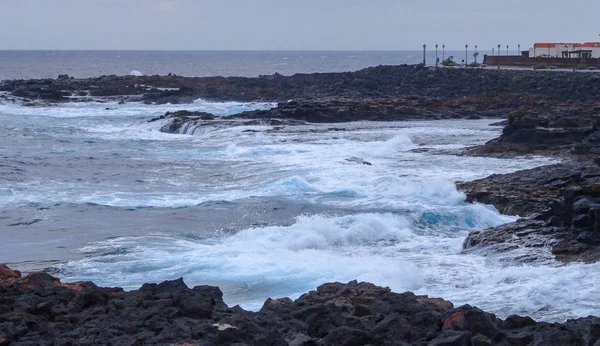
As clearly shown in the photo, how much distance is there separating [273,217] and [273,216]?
0.10 metres

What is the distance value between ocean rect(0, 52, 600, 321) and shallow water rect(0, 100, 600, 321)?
42 mm

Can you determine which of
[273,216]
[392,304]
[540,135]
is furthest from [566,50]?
[392,304]

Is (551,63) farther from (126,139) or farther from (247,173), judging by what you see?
(247,173)

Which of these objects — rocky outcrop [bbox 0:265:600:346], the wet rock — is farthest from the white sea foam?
the wet rock

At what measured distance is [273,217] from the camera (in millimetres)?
18172

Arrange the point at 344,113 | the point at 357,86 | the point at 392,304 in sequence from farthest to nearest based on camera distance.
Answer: the point at 357,86 < the point at 344,113 < the point at 392,304

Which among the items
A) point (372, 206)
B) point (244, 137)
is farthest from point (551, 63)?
point (372, 206)

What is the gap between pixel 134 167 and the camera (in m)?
26.2

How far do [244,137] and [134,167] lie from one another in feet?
21.6

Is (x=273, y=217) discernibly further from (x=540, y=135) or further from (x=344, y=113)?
(x=344, y=113)

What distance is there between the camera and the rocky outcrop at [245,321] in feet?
25.5

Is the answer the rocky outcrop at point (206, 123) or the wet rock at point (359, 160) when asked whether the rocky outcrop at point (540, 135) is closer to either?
the wet rock at point (359, 160)


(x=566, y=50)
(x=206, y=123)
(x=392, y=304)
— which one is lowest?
(x=206, y=123)

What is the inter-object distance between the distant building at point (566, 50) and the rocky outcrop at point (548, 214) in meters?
47.9
